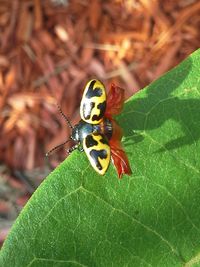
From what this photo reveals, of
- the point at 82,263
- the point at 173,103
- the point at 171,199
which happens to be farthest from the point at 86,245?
the point at 173,103

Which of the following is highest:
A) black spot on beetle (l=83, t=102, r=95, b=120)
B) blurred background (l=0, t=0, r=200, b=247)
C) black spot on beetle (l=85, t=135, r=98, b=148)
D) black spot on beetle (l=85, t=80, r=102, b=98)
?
black spot on beetle (l=85, t=80, r=102, b=98)

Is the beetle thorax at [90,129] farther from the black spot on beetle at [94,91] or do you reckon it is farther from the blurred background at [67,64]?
the blurred background at [67,64]

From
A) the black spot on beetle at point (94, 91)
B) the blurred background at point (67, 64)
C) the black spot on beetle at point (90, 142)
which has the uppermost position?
the black spot on beetle at point (94, 91)


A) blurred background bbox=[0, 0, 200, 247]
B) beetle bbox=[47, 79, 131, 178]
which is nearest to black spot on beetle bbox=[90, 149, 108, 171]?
beetle bbox=[47, 79, 131, 178]

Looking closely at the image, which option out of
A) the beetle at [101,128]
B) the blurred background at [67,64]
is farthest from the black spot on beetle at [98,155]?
the blurred background at [67,64]

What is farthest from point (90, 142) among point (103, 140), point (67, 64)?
point (67, 64)

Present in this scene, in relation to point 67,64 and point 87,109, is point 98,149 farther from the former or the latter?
point 67,64

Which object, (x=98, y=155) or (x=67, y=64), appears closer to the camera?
(x=98, y=155)

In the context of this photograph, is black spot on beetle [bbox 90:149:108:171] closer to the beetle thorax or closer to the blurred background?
the beetle thorax
